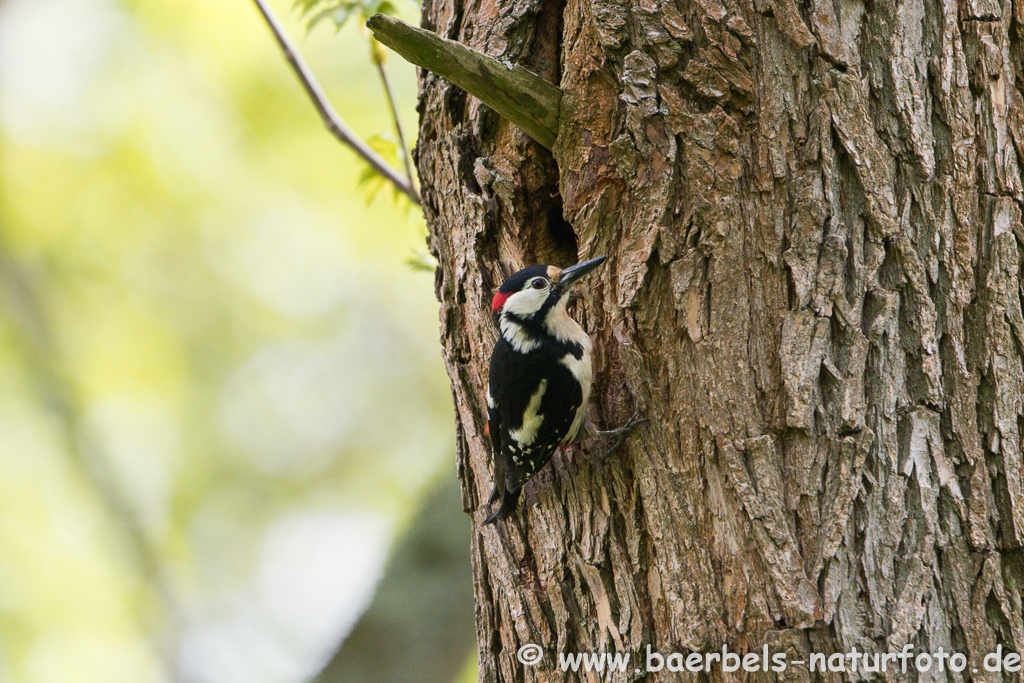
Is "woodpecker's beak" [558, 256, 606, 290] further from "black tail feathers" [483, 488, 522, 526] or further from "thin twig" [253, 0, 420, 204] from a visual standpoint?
"thin twig" [253, 0, 420, 204]

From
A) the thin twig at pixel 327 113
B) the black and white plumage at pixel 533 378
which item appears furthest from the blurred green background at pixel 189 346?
the black and white plumage at pixel 533 378

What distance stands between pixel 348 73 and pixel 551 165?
661 cm

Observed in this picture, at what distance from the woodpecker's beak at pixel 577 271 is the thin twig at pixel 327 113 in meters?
1.26

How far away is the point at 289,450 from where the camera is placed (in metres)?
10.2

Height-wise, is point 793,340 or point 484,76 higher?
point 484,76

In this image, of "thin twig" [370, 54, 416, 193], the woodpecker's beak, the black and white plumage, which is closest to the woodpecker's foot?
the black and white plumage

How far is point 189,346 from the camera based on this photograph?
372 inches

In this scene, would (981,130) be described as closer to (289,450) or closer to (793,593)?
(793,593)

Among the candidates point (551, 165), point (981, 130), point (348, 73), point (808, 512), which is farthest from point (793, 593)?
point (348, 73)

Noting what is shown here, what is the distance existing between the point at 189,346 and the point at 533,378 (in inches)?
318

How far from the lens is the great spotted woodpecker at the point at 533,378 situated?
227 cm

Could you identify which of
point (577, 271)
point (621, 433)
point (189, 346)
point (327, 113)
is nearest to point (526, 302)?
point (577, 271)

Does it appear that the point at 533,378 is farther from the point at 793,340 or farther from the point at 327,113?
the point at 327,113

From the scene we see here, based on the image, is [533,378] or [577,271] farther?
[533,378]
